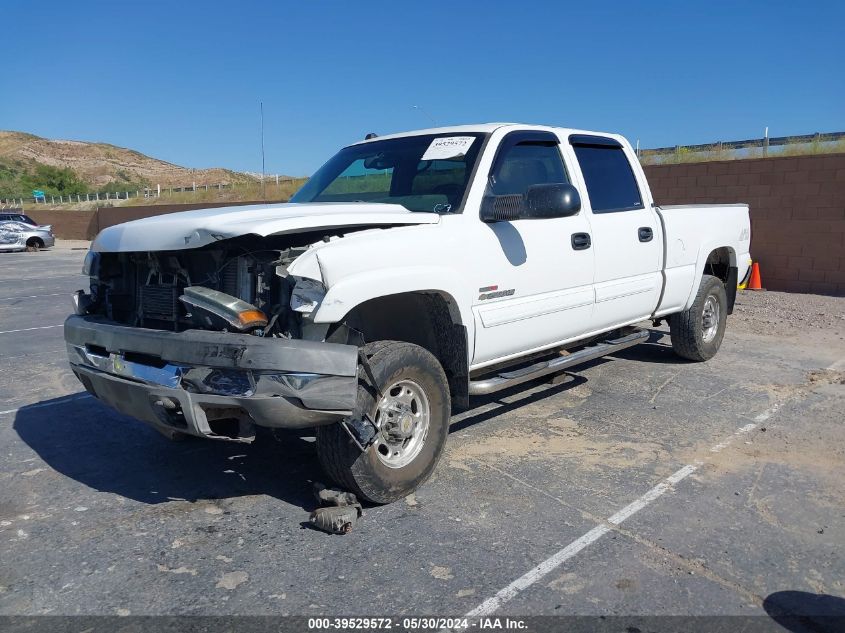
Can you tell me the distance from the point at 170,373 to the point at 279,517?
96cm

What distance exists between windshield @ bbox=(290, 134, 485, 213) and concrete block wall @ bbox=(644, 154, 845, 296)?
9.06 meters

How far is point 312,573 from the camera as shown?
10.6ft

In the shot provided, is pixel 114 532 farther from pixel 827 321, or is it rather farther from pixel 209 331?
pixel 827 321

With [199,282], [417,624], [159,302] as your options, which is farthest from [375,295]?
[417,624]

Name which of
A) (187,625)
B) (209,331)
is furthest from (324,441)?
(187,625)

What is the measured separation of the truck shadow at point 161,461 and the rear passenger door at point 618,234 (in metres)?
2.51

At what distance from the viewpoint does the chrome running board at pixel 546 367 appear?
450cm

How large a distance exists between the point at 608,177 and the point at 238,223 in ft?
11.0

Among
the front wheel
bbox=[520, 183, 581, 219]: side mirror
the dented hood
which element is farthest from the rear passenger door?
the front wheel

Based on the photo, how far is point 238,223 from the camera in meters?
3.50

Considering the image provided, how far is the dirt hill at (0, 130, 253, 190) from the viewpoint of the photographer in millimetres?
103188

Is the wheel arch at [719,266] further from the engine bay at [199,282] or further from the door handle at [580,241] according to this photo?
the engine bay at [199,282]

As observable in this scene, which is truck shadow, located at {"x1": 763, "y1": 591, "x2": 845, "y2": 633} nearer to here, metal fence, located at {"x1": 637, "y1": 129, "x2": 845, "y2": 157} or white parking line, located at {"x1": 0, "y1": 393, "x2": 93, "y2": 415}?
white parking line, located at {"x1": 0, "y1": 393, "x2": 93, "y2": 415}

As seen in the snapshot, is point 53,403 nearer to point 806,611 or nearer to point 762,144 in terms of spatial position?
point 806,611
